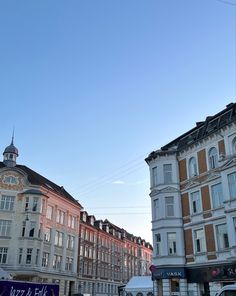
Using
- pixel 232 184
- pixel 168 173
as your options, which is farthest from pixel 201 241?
pixel 168 173

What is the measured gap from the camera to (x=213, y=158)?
28484mm

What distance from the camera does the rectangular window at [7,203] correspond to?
48.4 m

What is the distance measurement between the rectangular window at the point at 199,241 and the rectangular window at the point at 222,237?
170 cm

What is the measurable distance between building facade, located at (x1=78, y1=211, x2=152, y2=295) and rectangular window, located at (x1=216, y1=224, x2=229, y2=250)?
3933 cm

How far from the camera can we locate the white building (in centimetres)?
4609

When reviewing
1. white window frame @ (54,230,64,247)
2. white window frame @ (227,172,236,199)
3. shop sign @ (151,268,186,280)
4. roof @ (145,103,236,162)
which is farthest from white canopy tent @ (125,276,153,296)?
white window frame @ (227,172,236,199)

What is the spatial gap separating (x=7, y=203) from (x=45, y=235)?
22.9 feet

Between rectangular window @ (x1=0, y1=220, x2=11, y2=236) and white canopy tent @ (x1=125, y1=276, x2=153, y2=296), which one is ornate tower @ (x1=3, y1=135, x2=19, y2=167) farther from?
white canopy tent @ (x1=125, y1=276, x2=153, y2=296)

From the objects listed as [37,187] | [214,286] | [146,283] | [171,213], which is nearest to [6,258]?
[37,187]

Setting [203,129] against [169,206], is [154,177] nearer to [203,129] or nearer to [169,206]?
[169,206]

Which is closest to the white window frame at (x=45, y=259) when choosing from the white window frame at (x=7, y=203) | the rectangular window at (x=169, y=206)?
the white window frame at (x=7, y=203)

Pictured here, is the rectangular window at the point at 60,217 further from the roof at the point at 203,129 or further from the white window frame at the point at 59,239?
the roof at the point at 203,129

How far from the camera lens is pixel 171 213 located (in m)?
30.9

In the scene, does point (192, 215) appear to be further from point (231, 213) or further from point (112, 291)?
point (112, 291)
